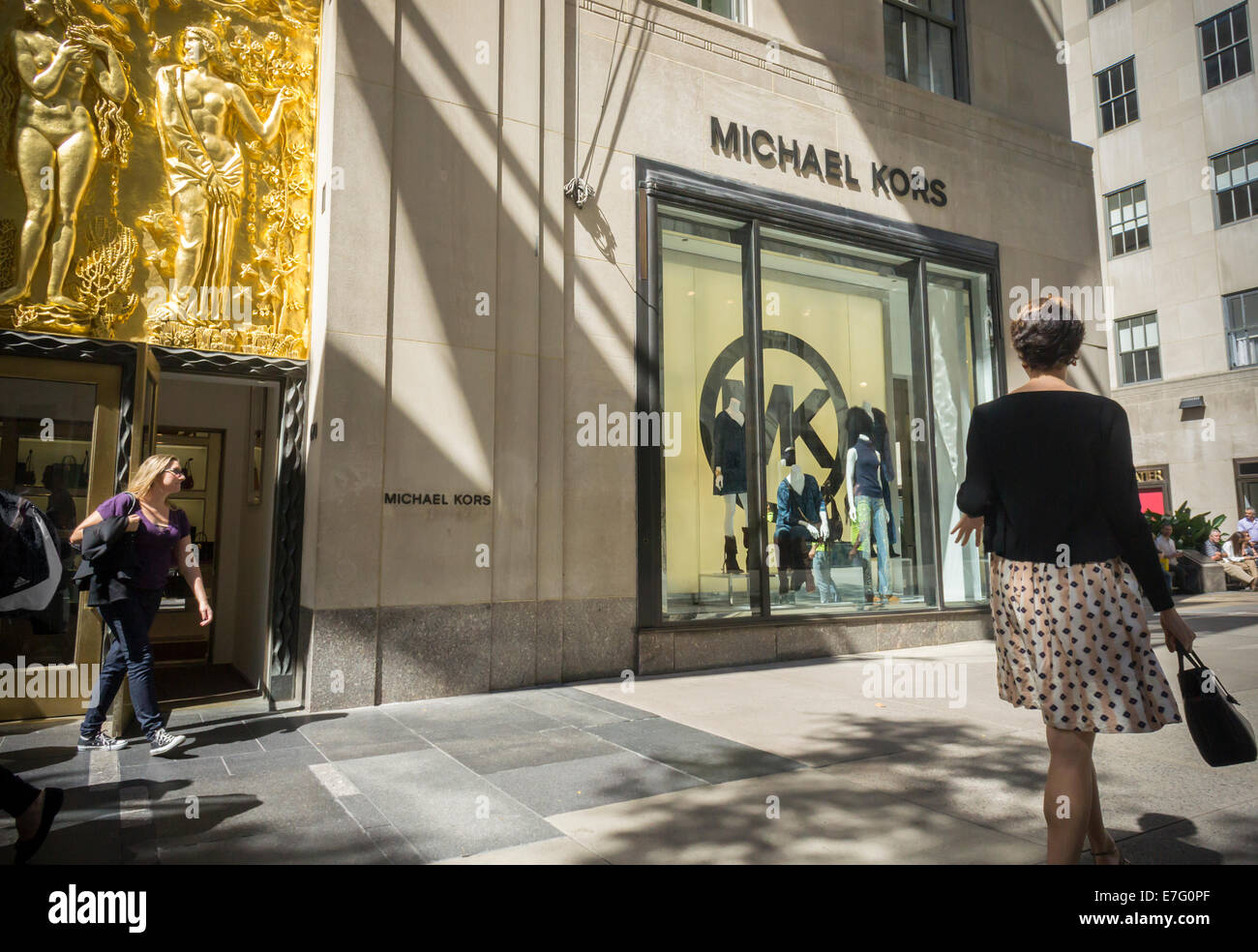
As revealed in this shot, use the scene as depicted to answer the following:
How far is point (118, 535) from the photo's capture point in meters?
5.09

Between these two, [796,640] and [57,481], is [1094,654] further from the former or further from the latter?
[57,481]

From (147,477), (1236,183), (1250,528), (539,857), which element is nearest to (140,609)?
(147,477)

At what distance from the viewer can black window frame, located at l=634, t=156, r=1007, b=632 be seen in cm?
827

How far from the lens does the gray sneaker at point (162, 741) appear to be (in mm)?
5145

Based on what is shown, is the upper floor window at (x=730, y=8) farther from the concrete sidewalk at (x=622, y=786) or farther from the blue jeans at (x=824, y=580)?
the concrete sidewalk at (x=622, y=786)

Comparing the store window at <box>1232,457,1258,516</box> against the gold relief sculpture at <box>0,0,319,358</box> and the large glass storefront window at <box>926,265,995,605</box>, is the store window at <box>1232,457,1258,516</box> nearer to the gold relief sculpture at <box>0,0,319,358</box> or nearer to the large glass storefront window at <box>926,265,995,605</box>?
the large glass storefront window at <box>926,265,995,605</box>

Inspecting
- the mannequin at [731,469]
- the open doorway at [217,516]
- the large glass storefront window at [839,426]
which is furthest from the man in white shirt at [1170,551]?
the open doorway at [217,516]

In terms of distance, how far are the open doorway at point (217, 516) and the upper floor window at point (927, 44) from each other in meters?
9.19

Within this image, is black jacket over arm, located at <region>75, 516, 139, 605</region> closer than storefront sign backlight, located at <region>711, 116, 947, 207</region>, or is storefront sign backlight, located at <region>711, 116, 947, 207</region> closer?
black jacket over arm, located at <region>75, 516, 139, 605</region>

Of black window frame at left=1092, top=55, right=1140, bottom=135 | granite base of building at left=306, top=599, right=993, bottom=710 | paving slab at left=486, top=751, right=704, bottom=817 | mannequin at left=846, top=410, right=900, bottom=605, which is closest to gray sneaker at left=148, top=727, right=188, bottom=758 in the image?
granite base of building at left=306, top=599, right=993, bottom=710

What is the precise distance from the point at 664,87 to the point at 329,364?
4.78 meters

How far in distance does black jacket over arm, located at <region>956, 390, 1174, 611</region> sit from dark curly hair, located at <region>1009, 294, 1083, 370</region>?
20 centimetres

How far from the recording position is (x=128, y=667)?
518 centimetres
